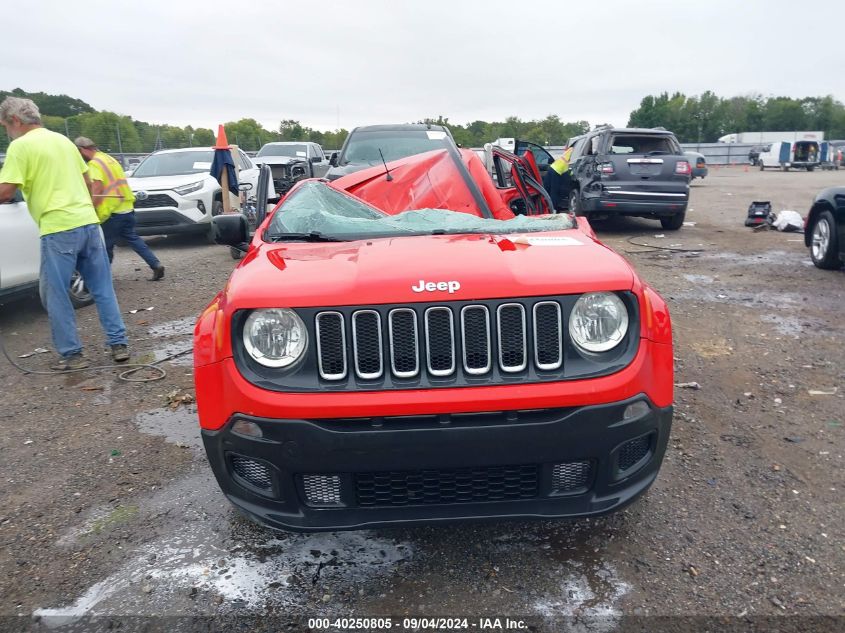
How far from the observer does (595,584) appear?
236cm

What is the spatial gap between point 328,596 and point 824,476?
8.15 feet

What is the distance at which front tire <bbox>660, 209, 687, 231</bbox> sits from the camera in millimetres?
11445

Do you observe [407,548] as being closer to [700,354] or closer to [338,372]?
[338,372]

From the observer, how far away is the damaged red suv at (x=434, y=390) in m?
2.09

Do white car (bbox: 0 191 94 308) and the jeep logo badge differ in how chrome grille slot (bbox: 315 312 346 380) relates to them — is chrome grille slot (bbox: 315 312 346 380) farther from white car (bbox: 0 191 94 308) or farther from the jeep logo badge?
white car (bbox: 0 191 94 308)

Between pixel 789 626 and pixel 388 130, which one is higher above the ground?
pixel 388 130

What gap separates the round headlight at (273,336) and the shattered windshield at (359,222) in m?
0.80

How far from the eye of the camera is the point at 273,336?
2219 mm

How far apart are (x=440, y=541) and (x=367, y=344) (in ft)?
3.35

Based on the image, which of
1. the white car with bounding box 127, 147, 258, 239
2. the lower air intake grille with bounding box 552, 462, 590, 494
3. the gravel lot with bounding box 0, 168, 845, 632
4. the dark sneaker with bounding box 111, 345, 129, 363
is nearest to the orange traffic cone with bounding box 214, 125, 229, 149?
the white car with bounding box 127, 147, 258, 239

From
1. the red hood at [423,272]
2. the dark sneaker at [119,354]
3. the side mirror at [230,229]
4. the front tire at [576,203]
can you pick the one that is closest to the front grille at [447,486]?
the red hood at [423,272]

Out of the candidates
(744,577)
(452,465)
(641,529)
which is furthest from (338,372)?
(744,577)

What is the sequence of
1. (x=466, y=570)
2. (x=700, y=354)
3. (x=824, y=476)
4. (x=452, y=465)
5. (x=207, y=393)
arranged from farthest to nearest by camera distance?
1. (x=700, y=354)
2. (x=824, y=476)
3. (x=466, y=570)
4. (x=207, y=393)
5. (x=452, y=465)

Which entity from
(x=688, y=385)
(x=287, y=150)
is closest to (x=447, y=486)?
(x=688, y=385)
